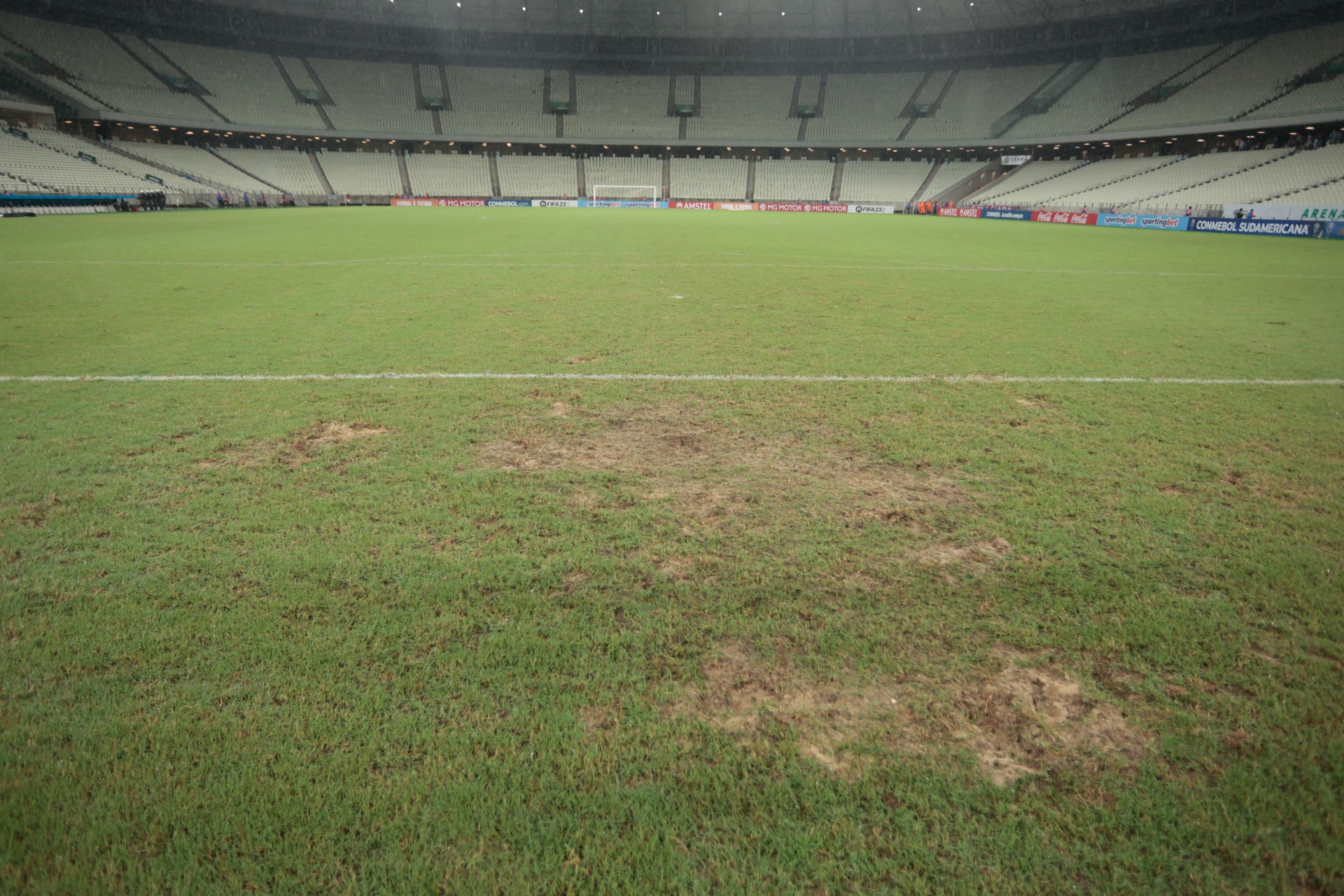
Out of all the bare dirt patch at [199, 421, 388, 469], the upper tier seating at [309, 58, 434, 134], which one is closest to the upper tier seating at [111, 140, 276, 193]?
the upper tier seating at [309, 58, 434, 134]

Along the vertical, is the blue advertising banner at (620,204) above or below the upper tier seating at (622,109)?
below

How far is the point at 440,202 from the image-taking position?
167ft

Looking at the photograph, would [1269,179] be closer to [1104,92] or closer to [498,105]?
[1104,92]

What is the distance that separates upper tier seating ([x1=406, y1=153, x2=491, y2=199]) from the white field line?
146ft

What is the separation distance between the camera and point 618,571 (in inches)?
112

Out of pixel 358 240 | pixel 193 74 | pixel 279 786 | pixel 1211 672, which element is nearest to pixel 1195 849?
pixel 1211 672

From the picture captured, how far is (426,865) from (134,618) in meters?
1.73

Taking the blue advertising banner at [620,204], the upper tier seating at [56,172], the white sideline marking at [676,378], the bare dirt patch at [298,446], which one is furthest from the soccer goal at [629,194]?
the bare dirt patch at [298,446]

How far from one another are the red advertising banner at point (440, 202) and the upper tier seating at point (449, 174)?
4.23 ft

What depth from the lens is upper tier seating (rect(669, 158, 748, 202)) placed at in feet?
185

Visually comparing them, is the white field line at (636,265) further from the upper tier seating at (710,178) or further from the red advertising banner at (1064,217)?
the upper tier seating at (710,178)

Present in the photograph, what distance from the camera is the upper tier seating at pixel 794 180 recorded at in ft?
183

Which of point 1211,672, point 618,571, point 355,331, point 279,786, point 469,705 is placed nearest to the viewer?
point 279,786

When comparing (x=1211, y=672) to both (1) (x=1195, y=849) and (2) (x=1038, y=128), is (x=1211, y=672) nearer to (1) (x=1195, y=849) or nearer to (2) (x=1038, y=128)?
(1) (x=1195, y=849)
